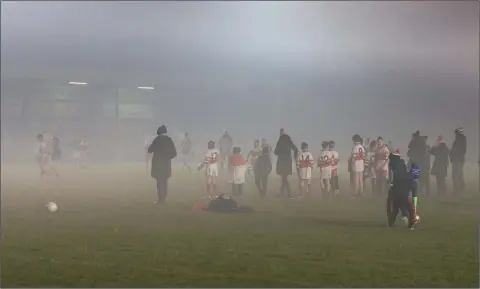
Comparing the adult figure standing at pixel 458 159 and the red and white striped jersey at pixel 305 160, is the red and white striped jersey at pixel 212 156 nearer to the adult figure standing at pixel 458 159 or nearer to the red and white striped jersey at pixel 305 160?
the red and white striped jersey at pixel 305 160

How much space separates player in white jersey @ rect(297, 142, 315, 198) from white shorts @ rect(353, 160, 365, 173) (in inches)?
17.7

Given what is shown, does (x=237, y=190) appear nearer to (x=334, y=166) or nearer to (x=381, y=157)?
(x=334, y=166)

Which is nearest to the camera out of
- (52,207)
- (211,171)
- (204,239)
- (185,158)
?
(204,239)

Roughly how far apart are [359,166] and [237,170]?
1293mm

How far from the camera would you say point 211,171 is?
245 inches

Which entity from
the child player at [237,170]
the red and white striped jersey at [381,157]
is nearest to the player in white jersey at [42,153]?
the child player at [237,170]

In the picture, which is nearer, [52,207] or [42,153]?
[52,207]

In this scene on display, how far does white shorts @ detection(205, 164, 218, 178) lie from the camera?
6188mm

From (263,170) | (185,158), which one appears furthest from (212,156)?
(263,170)

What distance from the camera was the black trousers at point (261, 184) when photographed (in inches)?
243

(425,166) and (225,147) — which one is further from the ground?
(225,147)

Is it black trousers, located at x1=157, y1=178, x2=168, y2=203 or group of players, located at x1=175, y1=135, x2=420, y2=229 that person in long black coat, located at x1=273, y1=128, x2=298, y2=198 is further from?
black trousers, located at x1=157, y1=178, x2=168, y2=203

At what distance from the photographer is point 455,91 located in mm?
6164

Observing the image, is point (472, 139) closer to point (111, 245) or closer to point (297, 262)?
point (297, 262)
